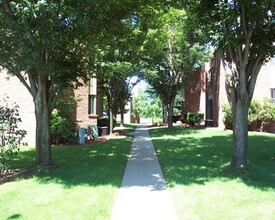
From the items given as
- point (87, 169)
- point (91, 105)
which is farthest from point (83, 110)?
point (87, 169)

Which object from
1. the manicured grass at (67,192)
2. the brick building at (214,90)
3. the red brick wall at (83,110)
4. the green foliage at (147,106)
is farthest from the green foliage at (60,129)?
the green foliage at (147,106)

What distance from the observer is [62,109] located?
2086cm

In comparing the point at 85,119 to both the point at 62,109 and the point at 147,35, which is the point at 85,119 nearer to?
the point at 62,109

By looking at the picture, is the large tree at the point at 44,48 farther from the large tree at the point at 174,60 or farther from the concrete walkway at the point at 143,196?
the large tree at the point at 174,60

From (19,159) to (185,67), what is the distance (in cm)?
1909

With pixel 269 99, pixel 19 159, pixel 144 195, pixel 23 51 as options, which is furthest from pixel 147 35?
pixel 144 195

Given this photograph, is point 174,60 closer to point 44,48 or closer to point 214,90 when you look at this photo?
point 214,90

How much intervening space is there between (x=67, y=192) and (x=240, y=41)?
5643mm

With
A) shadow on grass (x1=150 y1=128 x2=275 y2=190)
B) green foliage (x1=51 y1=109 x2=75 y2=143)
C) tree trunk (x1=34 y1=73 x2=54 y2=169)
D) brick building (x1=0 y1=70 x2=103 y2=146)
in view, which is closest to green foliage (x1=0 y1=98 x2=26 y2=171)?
tree trunk (x1=34 y1=73 x2=54 y2=169)

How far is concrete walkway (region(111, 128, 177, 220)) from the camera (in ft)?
19.5

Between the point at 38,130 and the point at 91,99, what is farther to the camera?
the point at 91,99

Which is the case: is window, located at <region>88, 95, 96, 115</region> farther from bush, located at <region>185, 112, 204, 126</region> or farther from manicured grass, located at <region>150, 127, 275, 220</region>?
manicured grass, located at <region>150, 127, 275, 220</region>

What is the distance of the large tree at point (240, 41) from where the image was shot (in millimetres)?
8938

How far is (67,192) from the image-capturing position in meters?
7.52
